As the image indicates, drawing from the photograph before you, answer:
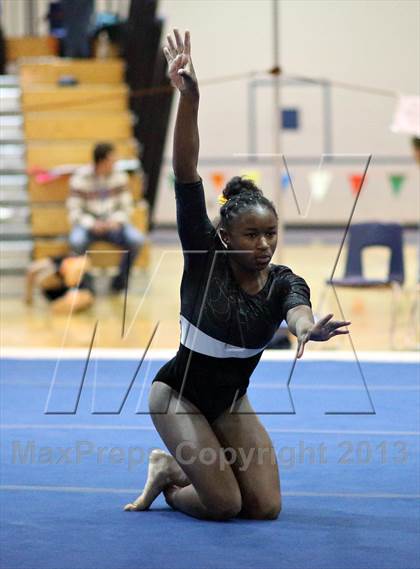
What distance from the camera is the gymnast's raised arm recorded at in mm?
3197

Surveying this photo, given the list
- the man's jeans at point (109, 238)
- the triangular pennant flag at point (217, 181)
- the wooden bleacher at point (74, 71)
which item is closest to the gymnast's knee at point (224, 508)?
the man's jeans at point (109, 238)

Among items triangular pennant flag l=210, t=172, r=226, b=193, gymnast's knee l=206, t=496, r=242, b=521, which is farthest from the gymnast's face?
triangular pennant flag l=210, t=172, r=226, b=193

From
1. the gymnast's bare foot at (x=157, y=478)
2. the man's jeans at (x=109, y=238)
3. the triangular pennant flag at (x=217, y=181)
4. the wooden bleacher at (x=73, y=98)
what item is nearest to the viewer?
the gymnast's bare foot at (x=157, y=478)

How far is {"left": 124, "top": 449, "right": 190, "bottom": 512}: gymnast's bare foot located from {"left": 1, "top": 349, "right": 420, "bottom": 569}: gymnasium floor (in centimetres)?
4

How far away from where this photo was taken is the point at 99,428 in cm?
467

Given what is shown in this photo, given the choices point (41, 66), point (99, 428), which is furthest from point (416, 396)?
point (41, 66)

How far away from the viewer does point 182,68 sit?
10.5ft

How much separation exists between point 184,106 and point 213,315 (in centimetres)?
65

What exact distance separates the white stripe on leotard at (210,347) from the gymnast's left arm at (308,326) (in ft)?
1.05

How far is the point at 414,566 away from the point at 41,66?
882 centimetres

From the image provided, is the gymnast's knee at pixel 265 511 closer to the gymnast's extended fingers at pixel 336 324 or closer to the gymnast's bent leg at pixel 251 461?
the gymnast's bent leg at pixel 251 461

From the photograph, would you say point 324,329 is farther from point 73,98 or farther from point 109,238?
point 73,98

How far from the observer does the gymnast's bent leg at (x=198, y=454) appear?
3.42 meters

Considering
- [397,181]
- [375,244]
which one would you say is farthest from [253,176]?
[397,181]
